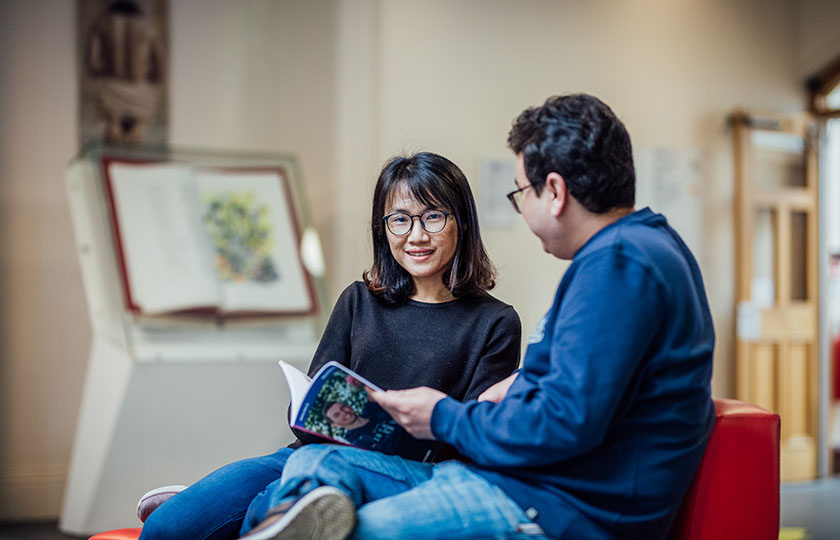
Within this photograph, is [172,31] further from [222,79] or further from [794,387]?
[794,387]

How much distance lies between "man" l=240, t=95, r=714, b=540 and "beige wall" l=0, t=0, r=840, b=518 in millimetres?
2795

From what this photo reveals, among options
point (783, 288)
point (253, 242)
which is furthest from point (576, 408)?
point (783, 288)

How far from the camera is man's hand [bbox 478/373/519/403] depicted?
1600 millimetres

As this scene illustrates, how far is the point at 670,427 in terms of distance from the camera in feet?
4.20

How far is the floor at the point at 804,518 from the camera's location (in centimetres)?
344

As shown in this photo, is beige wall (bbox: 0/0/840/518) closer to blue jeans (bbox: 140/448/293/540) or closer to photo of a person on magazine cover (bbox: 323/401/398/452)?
blue jeans (bbox: 140/448/293/540)

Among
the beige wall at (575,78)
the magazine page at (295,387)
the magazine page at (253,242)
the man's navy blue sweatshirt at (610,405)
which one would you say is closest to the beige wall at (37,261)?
the magazine page at (253,242)

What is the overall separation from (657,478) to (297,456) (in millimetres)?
614

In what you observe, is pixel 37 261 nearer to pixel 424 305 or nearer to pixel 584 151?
pixel 424 305

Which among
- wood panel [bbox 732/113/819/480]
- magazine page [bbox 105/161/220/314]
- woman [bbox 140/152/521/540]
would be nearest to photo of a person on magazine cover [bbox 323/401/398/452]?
woman [bbox 140/152/521/540]

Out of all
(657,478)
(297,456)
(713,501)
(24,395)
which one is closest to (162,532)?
(297,456)

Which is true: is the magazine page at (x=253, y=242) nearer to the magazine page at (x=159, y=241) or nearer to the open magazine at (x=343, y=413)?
the magazine page at (x=159, y=241)

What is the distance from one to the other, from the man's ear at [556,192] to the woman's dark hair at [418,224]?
19.3 inches

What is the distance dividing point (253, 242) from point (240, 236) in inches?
2.4
